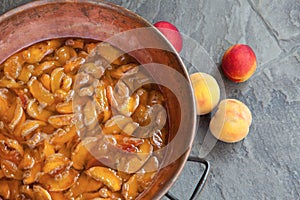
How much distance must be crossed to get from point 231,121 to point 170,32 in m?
0.33

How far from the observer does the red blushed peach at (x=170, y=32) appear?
1521 mm

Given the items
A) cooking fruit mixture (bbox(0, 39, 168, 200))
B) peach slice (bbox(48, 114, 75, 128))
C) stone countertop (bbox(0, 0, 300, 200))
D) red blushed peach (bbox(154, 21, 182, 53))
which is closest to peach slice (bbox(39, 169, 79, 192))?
cooking fruit mixture (bbox(0, 39, 168, 200))

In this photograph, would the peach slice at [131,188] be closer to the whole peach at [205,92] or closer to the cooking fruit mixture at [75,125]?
the cooking fruit mixture at [75,125]

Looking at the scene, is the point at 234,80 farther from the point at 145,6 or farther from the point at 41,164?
the point at 41,164

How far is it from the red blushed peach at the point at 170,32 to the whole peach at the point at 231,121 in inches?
9.3

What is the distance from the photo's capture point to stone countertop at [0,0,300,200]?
151 centimetres

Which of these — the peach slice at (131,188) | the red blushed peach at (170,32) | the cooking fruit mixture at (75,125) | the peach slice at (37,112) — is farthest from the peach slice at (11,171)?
the red blushed peach at (170,32)

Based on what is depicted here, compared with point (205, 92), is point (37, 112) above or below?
above

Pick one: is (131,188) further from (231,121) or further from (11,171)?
(231,121)

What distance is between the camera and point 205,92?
1.46 meters

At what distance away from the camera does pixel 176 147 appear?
1.22 m

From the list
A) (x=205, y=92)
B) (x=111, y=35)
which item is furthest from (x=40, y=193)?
(x=205, y=92)

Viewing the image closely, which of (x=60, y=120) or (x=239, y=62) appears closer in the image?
(x=60, y=120)

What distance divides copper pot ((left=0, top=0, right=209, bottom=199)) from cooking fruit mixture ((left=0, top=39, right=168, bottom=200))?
0.03m
